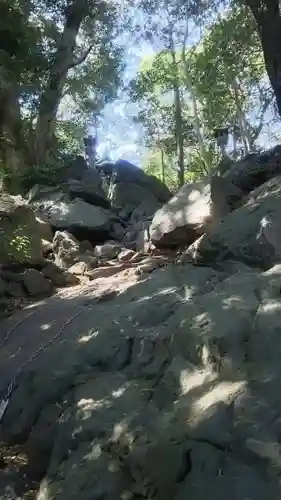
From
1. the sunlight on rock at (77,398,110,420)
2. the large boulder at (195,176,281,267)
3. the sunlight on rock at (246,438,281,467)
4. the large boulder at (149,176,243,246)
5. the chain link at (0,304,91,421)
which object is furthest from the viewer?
the large boulder at (149,176,243,246)

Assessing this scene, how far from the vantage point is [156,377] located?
3576mm

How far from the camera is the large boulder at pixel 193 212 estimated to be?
7.57 m

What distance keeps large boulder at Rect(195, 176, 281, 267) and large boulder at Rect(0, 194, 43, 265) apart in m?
2.14

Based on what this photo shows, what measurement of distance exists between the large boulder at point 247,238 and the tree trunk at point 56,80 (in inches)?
417

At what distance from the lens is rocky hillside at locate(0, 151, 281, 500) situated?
2.69m

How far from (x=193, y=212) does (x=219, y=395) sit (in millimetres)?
4923

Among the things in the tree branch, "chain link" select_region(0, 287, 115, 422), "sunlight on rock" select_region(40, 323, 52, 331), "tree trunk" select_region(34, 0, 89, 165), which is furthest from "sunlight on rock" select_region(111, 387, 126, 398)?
the tree branch

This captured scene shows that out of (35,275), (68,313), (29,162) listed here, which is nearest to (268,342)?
(68,313)

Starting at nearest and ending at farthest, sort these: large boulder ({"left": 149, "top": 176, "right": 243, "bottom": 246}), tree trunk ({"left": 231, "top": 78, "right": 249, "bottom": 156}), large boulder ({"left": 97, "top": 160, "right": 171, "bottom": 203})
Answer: large boulder ({"left": 149, "top": 176, "right": 243, "bottom": 246}), large boulder ({"left": 97, "top": 160, "right": 171, "bottom": 203}), tree trunk ({"left": 231, "top": 78, "right": 249, "bottom": 156})

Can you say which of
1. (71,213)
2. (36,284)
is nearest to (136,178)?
(71,213)

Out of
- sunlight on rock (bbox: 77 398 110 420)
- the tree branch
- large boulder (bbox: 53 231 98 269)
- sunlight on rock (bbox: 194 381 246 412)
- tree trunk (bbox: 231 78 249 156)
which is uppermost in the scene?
the tree branch

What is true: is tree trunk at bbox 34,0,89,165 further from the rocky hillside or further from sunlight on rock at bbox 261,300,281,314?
sunlight on rock at bbox 261,300,281,314

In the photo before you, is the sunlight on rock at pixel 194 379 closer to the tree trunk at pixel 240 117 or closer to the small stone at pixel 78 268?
the small stone at pixel 78 268

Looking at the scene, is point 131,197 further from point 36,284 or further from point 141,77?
point 141,77
